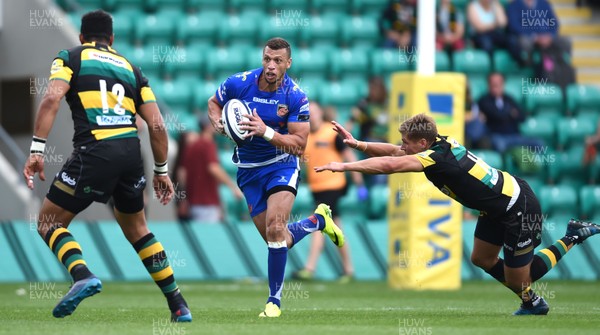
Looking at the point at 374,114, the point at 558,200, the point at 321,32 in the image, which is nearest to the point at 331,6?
the point at 321,32

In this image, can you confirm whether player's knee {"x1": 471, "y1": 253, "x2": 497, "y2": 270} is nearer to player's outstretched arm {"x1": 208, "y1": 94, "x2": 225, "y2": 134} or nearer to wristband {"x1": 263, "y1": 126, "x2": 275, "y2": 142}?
wristband {"x1": 263, "y1": 126, "x2": 275, "y2": 142}

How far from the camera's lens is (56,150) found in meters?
19.6

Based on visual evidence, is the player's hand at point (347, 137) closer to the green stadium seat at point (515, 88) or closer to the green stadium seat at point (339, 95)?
the green stadium seat at point (339, 95)

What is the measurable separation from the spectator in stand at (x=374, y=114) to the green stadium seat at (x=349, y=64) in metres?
2.26

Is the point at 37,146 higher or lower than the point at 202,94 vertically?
higher

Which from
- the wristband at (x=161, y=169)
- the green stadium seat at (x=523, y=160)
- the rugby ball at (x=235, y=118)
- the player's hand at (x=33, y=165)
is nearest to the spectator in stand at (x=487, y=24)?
the green stadium seat at (x=523, y=160)

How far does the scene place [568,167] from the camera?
21281 millimetres

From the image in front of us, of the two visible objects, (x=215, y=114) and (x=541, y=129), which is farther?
(x=541, y=129)

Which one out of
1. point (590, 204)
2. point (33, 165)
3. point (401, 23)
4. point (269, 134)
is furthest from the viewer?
point (401, 23)

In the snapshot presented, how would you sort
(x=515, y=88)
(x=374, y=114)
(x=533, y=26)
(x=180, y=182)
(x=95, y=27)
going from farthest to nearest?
(x=533, y=26) < (x=515, y=88) < (x=374, y=114) < (x=180, y=182) < (x=95, y=27)

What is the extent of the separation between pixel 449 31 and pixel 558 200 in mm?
3685

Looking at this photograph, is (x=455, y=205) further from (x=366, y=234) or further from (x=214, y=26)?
(x=214, y=26)

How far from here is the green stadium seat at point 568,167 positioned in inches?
834

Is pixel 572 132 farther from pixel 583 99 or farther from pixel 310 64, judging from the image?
pixel 310 64
